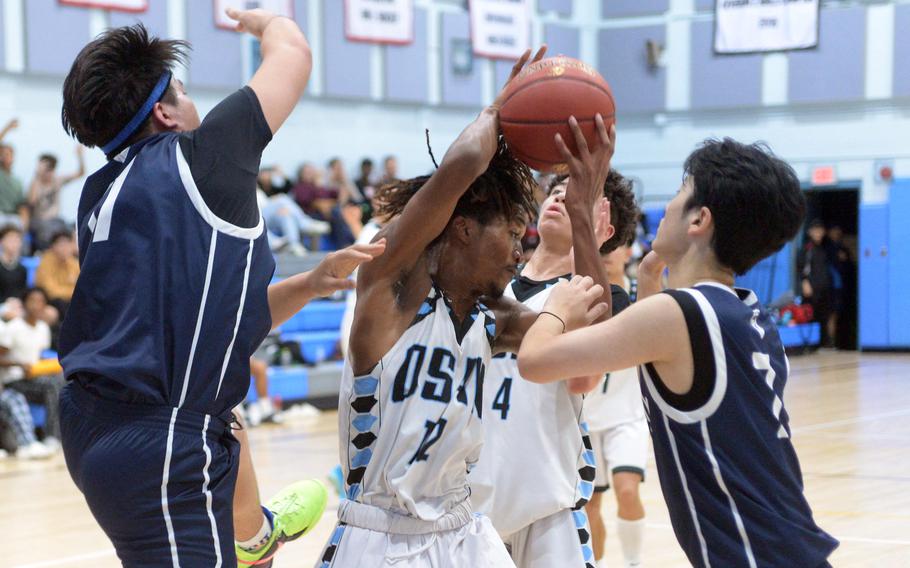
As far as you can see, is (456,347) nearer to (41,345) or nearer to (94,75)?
(94,75)

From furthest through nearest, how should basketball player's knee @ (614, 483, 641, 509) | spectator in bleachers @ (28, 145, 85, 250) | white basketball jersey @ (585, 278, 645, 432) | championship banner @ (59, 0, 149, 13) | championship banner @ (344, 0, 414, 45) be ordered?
1. championship banner @ (344, 0, 414, 45)
2. championship banner @ (59, 0, 149, 13)
3. spectator in bleachers @ (28, 145, 85, 250)
4. white basketball jersey @ (585, 278, 645, 432)
5. basketball player's knee @ (614, 483, 641, 509)

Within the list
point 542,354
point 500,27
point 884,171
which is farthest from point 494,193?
point 884,171

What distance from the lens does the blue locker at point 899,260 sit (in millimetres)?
17078

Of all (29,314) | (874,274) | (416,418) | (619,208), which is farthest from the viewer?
(874,274)

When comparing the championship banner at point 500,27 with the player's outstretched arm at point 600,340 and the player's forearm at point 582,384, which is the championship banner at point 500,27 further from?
the player's outstretched arm at point 600,340

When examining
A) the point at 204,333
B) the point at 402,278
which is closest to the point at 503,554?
the point at 402,278

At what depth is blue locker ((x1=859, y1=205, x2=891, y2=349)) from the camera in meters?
17.3

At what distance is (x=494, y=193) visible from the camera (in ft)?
9.15

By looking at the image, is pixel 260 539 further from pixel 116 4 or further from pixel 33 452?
pixel 116 4

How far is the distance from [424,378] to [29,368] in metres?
7.55

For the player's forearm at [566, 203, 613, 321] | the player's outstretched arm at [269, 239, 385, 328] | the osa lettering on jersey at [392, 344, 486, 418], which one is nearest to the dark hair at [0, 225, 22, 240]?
the player's outstretched arm at [269, 239, 385, 328]

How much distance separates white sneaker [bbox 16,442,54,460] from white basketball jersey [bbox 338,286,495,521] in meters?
7.11

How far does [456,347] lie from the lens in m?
2.68

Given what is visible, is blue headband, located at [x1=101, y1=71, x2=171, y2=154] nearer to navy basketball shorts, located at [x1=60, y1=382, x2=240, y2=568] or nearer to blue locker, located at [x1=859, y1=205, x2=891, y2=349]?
navy basketball shorts, located at [x1=60, y1=382, x2=240, y2=568]
